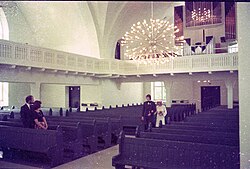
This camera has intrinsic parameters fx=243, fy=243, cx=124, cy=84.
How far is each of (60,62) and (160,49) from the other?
230 inches

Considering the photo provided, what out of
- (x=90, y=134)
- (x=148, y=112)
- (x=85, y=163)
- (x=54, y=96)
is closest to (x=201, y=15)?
(x=54, y=96)

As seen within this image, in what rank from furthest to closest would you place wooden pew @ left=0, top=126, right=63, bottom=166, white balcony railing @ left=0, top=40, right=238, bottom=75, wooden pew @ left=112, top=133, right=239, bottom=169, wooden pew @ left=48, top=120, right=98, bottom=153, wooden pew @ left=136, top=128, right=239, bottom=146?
white balcony railing @ left=0, top=40, right=238, bottom=75
wooden pew @ left=48, top=120, right=98, bottom=153
wooden pew @ left=0, top=126, right=63, bottom=166
wooden pew @ left=136, top=128, right=239, bottom=146
wooden pew @ left=112, top=133, right=239, bottom=169

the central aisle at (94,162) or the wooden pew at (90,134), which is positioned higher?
the wooden pew at (90,134)

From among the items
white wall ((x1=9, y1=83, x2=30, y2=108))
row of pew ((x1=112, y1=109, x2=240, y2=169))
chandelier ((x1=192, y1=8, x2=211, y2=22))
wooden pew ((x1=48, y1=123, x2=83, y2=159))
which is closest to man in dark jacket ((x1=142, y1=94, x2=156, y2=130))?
wooden pew ((x1=48, y1=123, x2=83, y2=159))

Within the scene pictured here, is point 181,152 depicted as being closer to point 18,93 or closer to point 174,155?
point 174,155

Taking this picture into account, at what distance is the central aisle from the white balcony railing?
235 inches

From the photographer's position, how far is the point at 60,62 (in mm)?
13664

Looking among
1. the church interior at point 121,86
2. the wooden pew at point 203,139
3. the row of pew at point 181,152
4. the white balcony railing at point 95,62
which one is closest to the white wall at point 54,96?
the church interior at point 121,86

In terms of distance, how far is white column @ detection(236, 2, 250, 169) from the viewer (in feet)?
10.4

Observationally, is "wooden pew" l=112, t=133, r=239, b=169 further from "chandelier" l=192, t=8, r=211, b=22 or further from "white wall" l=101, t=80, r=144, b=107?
"chandelier" l=192, t=8, r=211, b=22

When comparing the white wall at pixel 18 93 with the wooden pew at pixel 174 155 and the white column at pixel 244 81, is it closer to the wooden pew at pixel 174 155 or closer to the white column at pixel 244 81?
the wooden pew at pixel 174 155

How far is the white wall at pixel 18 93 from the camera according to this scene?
17.3 meters

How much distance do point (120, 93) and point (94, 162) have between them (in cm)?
1357

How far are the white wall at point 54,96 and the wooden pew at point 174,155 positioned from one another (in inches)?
603
